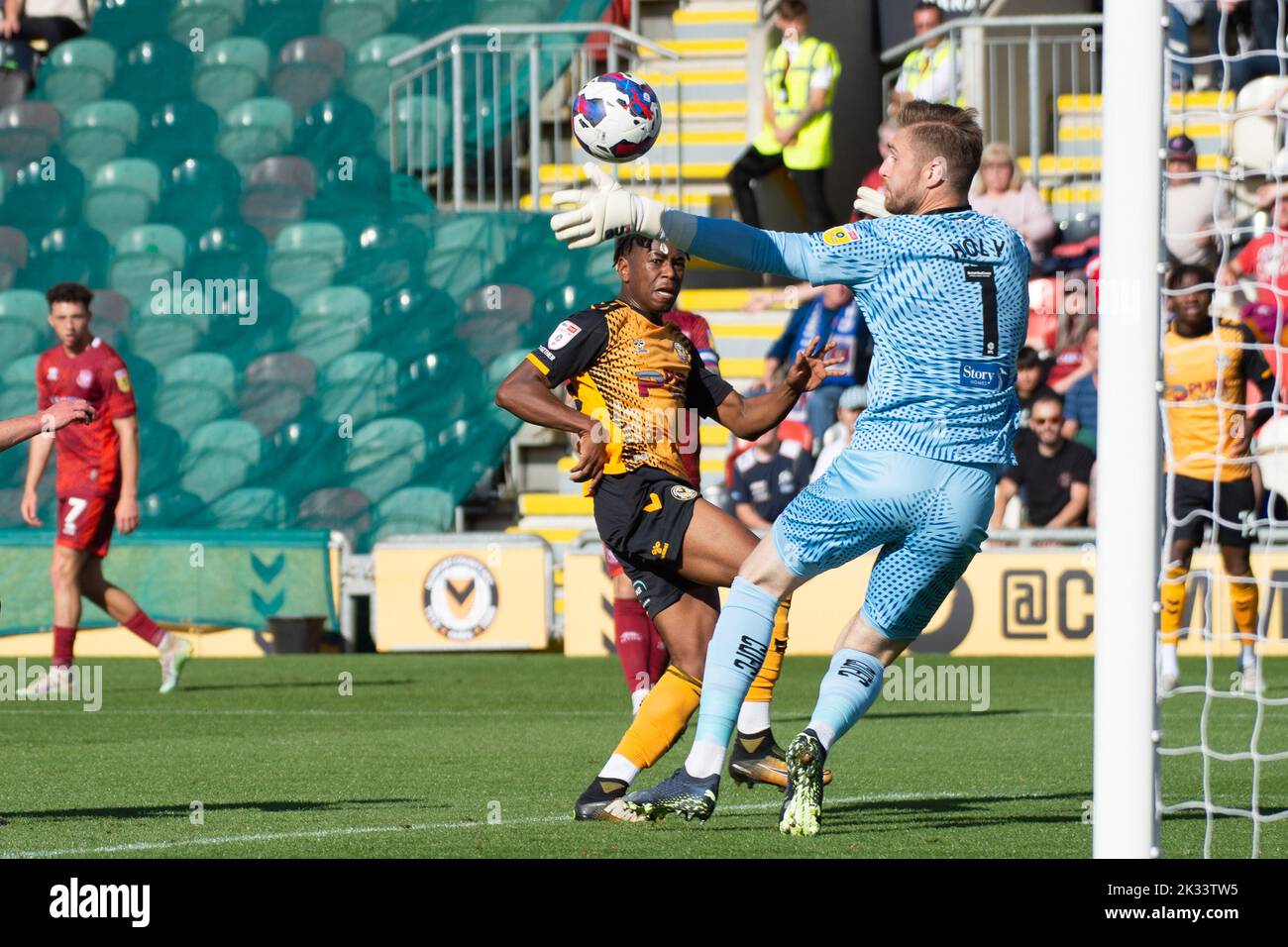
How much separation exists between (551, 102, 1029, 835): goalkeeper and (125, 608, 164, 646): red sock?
23.6ft

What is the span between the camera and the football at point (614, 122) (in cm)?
763

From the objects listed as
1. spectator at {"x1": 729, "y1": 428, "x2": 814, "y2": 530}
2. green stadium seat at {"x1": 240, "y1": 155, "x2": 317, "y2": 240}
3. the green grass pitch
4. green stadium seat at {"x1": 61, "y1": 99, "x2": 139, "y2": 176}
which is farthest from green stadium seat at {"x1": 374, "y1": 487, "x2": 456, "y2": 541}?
green stadium seat at {"x1": 61, "y1": 99, "x2": 139, "y2": 176}

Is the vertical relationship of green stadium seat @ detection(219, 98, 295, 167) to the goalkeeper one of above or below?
above

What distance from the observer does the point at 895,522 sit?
615cm

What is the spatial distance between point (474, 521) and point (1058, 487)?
→ 17.4 ft

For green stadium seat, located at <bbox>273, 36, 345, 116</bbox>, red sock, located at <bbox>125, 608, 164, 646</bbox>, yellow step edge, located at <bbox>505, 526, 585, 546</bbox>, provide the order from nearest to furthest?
1. red sock, located at <bbox>125, 608, 164, 646</bbox>
2. yellow step edge, located at <bbox>505, 526, 585, 546</bbox>
3. green stadium seat, located at <bbox>273, 36, 345, 116</bbox>

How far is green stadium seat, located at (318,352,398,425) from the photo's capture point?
18.2m

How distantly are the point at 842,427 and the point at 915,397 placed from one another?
961cm

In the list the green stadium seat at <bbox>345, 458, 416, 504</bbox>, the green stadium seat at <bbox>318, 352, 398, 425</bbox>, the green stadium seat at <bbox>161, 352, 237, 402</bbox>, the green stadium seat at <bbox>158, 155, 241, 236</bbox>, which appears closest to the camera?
the green stadium seat at <bbox>345, 458, 416, 504</bbox>

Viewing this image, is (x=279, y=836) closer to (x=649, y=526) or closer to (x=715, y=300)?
(x=649, y=526)

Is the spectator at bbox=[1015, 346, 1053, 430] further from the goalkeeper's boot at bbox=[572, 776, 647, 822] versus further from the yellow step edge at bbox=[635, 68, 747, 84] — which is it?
the goalkeeper's boot at bbox=[572, 776, 647, 822]

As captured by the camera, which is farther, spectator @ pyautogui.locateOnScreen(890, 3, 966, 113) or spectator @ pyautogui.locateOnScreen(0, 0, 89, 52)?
spectator @ pyautogui.locateOnScreen(0, 0, 89, 52)

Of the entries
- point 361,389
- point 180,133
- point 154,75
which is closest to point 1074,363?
point 361,389
